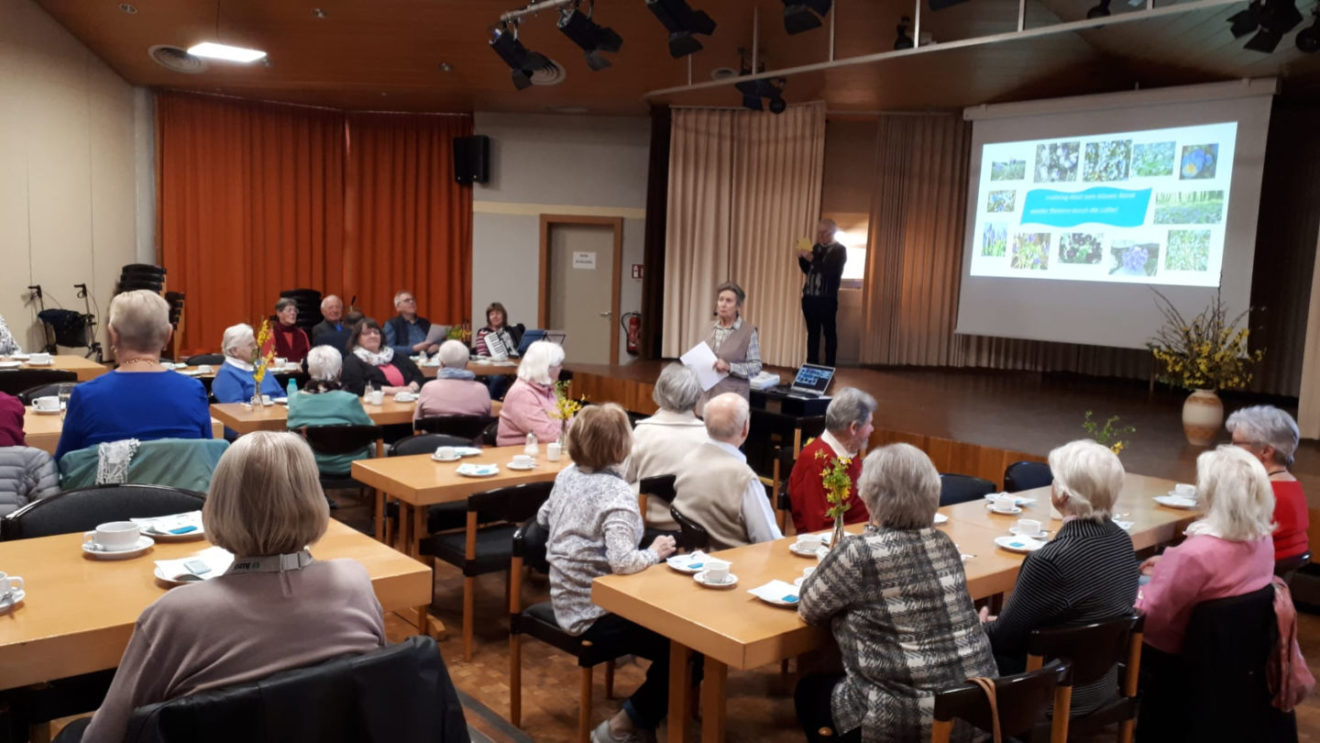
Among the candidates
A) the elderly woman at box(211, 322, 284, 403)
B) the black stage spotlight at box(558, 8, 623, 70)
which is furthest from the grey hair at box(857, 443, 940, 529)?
the black stage spotlight at box(558, 8, 623, 70)

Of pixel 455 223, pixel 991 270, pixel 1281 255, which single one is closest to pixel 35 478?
pixel 991 270

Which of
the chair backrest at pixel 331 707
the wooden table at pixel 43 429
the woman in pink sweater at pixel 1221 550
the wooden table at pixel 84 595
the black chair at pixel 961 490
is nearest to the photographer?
the chair backrest at pixel 331 707

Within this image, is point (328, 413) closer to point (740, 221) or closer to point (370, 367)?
point (370, 367)

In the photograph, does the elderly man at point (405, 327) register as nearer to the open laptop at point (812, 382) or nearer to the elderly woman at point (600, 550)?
the open laptop at point (812, 382)

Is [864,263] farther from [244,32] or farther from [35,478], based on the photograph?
[35,478]

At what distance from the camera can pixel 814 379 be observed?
23.8 feet

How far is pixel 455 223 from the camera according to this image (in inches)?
499

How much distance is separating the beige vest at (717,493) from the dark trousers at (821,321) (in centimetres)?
637

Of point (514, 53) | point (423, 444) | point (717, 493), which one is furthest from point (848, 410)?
point (514, 53)

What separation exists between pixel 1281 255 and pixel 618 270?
7147 mm

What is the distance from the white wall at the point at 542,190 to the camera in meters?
11.8

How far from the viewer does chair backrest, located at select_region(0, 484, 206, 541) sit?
286 centimetres

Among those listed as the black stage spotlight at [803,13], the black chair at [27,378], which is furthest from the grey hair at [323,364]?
the black stage spotlight at [803,13]

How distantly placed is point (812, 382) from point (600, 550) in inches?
170
